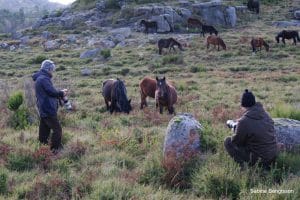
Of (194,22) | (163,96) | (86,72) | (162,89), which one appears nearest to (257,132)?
(163,96)

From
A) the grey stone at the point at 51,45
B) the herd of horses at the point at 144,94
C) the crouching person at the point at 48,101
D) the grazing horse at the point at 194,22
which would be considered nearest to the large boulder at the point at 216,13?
the grazing horse at the point at 194,22

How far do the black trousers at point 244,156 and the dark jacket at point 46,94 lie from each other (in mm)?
3774

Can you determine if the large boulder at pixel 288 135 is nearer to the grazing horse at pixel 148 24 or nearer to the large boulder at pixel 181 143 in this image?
the large boulder at pixel 181 143

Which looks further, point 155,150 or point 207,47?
point 207,47

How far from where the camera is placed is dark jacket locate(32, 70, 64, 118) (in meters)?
9.30

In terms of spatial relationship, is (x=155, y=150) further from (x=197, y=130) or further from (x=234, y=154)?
(x=234, y=154)

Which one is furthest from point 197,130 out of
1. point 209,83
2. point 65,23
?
point 65,23

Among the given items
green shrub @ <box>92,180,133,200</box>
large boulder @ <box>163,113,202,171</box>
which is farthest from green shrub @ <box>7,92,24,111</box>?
green shrub @ <box>92,180,133,200</box>

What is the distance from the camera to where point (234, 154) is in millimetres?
7781

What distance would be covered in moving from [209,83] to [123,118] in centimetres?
903

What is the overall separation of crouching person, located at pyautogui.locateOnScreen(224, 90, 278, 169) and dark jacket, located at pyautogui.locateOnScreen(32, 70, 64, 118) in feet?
12.9

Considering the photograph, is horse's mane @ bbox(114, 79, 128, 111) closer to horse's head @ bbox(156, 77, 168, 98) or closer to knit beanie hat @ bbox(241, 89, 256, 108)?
horse's head @ bbox(156, 77, 168, 98)

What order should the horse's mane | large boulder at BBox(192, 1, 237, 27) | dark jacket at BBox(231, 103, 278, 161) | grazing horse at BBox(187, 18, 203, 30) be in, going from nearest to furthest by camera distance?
dark jacket at BBox(231, 103, 278, 161) → the horse's mane → grazing horse at BBox(187, 18, 203, 30) → large boulder at BBox(192, 1, 237, 27)

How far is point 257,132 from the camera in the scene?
7.43m
